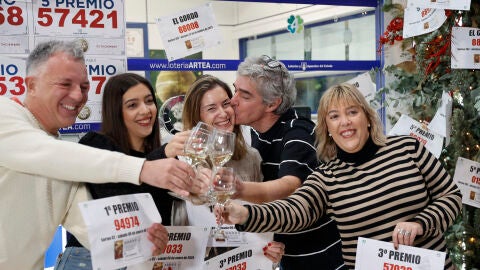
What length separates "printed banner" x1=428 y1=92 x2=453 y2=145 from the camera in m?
3.60

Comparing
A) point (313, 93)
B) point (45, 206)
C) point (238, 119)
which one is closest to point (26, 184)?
point (45, 206)

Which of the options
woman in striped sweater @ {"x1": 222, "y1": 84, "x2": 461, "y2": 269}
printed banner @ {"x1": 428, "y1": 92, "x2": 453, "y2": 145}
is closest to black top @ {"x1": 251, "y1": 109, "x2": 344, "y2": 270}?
woman in striped sweater @ {"x1": 222, "y1": 84, "x2": 461, "y2": 269}

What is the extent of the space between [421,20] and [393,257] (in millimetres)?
2120

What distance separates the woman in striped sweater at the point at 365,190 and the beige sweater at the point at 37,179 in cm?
A: 60

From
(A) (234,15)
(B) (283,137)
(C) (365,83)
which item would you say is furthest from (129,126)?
(A) (234,15)

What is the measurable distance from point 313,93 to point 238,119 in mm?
5348

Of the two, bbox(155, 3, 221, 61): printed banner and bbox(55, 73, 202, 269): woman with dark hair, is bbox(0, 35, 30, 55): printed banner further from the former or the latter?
bbox(55, 73, 202, 269): woman with dark hair

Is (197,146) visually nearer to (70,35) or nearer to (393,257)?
(393,257)

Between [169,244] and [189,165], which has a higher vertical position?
[189,165]

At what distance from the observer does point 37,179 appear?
1769mm

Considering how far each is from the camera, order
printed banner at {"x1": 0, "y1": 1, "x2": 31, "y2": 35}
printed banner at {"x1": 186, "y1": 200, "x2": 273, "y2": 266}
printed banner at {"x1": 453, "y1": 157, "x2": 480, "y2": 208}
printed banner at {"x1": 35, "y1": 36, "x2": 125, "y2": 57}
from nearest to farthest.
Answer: printed banner at {"x1": 186, "y1": 200, "x2": 273, "y2": 266} → printed banner at {"x1": 0, "y1": 1, "x2": 31, "y2": 35} → printed banner at {"x1": 35, "y1": 36, "x2": 125, "y2": 57} → printed banner at {"x1": 453, "y1": 157, "x2": 480, "y2": 208}

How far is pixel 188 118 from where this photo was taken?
2363mm

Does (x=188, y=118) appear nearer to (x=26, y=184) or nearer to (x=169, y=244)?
(x=169, y=244)

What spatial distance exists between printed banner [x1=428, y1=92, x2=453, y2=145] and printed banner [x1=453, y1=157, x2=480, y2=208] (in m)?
0.19
